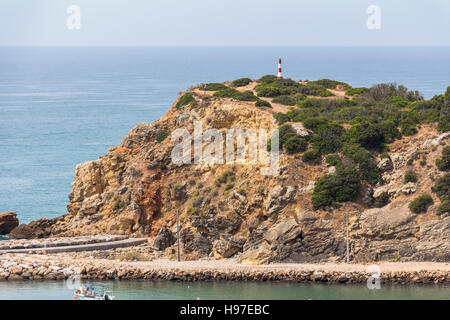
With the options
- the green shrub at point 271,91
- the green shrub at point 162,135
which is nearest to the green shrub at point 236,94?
the green shrub at point 271,91

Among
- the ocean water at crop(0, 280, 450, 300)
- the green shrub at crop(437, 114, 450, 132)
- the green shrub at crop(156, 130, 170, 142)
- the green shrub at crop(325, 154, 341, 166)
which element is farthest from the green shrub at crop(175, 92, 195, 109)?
the ocean water at crop(0, 280, 450, 300)

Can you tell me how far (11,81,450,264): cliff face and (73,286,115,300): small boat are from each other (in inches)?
343

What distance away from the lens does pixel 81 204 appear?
6562cm

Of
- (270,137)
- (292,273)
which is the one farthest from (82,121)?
(292,273)

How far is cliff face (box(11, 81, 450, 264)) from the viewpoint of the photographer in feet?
178

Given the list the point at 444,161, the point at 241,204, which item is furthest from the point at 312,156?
the point at 444,161

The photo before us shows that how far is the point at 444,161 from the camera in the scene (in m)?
56.6

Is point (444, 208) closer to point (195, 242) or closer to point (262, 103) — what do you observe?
point (195, 242)

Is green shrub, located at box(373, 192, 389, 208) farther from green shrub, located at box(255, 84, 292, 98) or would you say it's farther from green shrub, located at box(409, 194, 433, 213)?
green shrub, located at box(255, 84, 292, 98)

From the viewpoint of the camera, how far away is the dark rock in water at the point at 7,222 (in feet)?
223

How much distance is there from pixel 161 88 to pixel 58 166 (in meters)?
63.7

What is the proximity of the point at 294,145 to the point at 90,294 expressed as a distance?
1714 cm

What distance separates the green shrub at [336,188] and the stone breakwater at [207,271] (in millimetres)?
4384

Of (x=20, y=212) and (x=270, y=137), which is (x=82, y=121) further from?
(x=270, y=137)
